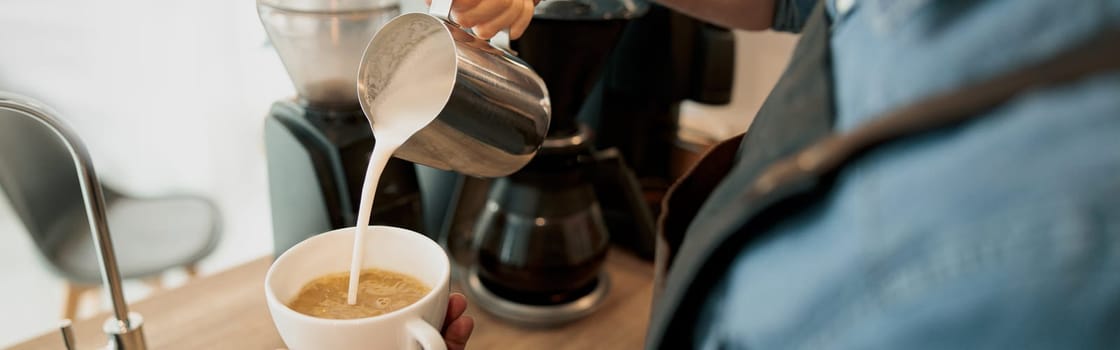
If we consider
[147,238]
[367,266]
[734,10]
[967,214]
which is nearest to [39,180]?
[147,238]

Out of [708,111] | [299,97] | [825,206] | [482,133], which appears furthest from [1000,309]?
[708,111]

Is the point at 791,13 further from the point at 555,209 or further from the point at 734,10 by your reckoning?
the point at 555,209

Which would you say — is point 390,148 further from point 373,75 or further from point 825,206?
point 825,206

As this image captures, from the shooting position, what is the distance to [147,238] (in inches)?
40.4

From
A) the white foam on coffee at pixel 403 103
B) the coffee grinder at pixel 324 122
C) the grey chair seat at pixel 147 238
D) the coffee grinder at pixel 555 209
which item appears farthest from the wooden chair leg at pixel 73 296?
the white foam on coffee at pixel 403 103

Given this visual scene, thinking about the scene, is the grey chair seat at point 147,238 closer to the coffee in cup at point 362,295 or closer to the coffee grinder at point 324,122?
the coffee grinder at point 324,122

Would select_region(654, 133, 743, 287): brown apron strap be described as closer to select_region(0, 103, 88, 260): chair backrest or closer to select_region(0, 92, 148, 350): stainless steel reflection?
select_region(0, 92, 148, 350): stainless steel reflection

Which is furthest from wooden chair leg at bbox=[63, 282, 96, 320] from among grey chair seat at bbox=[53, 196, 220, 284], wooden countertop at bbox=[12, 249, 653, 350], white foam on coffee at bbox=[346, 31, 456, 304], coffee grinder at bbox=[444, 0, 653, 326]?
white foam on coffee at bbox=[346, 31, 456, 304]

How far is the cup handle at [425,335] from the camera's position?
47 centimetres

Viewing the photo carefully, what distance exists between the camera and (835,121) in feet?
1.13

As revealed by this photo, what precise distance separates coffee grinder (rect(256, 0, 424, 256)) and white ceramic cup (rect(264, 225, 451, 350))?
0.57 feet

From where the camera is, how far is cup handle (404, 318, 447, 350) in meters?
0.47

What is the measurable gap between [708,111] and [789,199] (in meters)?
0.90

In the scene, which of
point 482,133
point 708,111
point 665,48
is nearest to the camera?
point 482,133
